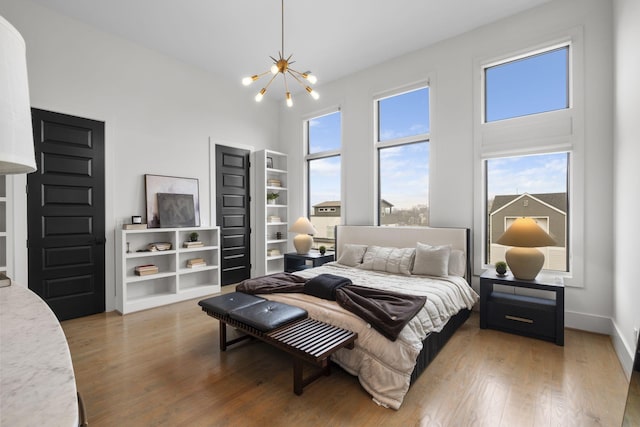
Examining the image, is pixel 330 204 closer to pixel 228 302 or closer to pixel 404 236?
pixel 404 236

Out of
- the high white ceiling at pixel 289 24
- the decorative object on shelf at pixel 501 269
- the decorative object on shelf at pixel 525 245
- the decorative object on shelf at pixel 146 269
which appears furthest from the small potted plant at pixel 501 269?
the decorative object on shelf at pixel 146 269

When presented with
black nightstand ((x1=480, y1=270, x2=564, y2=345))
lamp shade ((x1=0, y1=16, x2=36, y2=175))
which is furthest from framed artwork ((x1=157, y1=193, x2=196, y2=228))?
black nightstand ((x1=480, y1=270, x2=564, y2=345))

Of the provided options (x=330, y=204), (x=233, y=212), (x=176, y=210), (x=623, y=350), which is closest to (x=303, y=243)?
(x=330, y=204)

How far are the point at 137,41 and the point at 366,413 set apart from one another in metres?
5.13

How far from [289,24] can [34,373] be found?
13.7 ft

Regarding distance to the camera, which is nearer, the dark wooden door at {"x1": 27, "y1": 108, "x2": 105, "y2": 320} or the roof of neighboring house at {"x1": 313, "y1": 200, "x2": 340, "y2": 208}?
the dark wooden door at {"x1": 27, "y1": 108, "x2": 105, "y2": 320}

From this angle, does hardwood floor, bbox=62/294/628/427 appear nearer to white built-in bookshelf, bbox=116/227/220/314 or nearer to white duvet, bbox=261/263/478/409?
white duvet, bbox=261/263/478/409

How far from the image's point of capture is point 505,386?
2.24 m

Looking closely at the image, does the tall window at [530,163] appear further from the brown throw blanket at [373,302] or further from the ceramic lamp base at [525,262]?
the brown throw blanket at [373,302]

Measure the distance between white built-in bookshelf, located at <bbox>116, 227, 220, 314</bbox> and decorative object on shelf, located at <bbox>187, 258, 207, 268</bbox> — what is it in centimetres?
4

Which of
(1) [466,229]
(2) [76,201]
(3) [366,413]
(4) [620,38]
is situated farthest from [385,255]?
(2) [76,201]

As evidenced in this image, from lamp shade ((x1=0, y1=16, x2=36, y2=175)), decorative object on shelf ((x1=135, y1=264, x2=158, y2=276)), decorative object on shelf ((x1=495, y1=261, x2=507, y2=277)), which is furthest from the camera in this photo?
decorative object on shelf ((x1=135, y1=264, x2=158, y2=276))

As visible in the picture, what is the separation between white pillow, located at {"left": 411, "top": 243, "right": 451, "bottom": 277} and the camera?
352 centimetres

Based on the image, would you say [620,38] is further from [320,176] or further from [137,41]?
[137,41]
